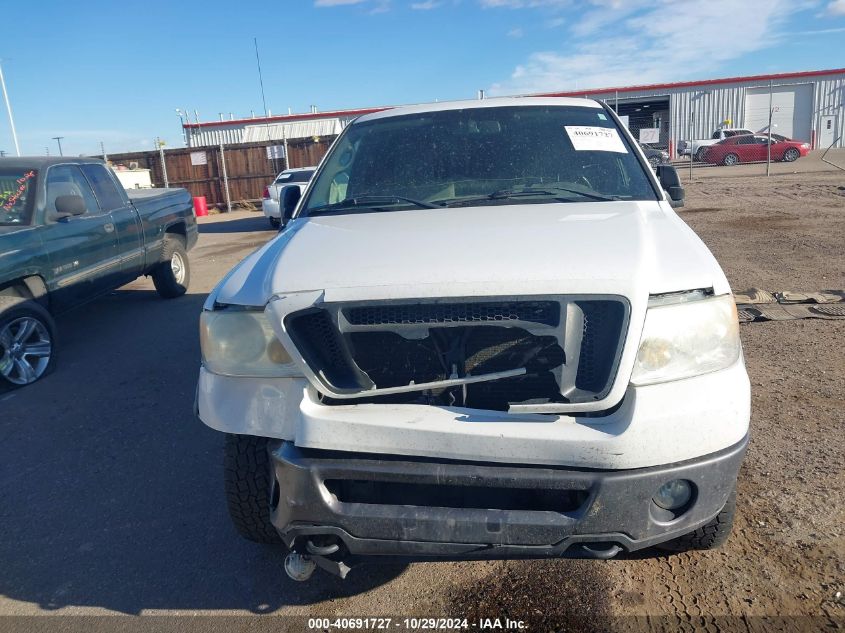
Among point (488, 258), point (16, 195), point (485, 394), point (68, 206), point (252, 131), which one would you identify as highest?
point (252, 131)

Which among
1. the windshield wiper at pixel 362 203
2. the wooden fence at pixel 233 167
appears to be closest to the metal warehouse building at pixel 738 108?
the wooden fence at pixel 233 167

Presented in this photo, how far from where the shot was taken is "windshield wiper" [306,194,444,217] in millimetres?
3232

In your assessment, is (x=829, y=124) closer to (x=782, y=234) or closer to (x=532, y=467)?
(x=782, y=234)

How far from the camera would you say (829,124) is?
3753 cm

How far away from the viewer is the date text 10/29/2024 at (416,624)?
2.40 metres

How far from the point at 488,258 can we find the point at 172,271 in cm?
724

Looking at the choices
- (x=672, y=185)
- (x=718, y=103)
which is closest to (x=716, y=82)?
(x=718, y=103)

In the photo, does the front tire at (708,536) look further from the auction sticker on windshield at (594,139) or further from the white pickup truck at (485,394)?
the auction sticker on windshield at (594,139)

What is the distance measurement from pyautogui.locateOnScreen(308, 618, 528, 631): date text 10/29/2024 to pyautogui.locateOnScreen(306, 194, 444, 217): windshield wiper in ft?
6.10

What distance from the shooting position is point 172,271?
852cm

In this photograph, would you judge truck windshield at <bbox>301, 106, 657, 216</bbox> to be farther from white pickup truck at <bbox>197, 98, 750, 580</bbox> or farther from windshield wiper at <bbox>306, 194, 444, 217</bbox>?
white pickup truck at <bbox>197, 98, 750, 580</bbox>

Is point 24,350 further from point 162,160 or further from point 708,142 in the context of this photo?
point 708,142

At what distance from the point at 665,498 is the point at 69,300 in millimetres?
5970

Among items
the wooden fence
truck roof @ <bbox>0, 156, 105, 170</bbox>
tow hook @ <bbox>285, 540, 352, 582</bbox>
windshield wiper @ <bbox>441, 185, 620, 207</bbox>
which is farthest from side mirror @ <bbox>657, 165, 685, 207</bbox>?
the wooden fence
